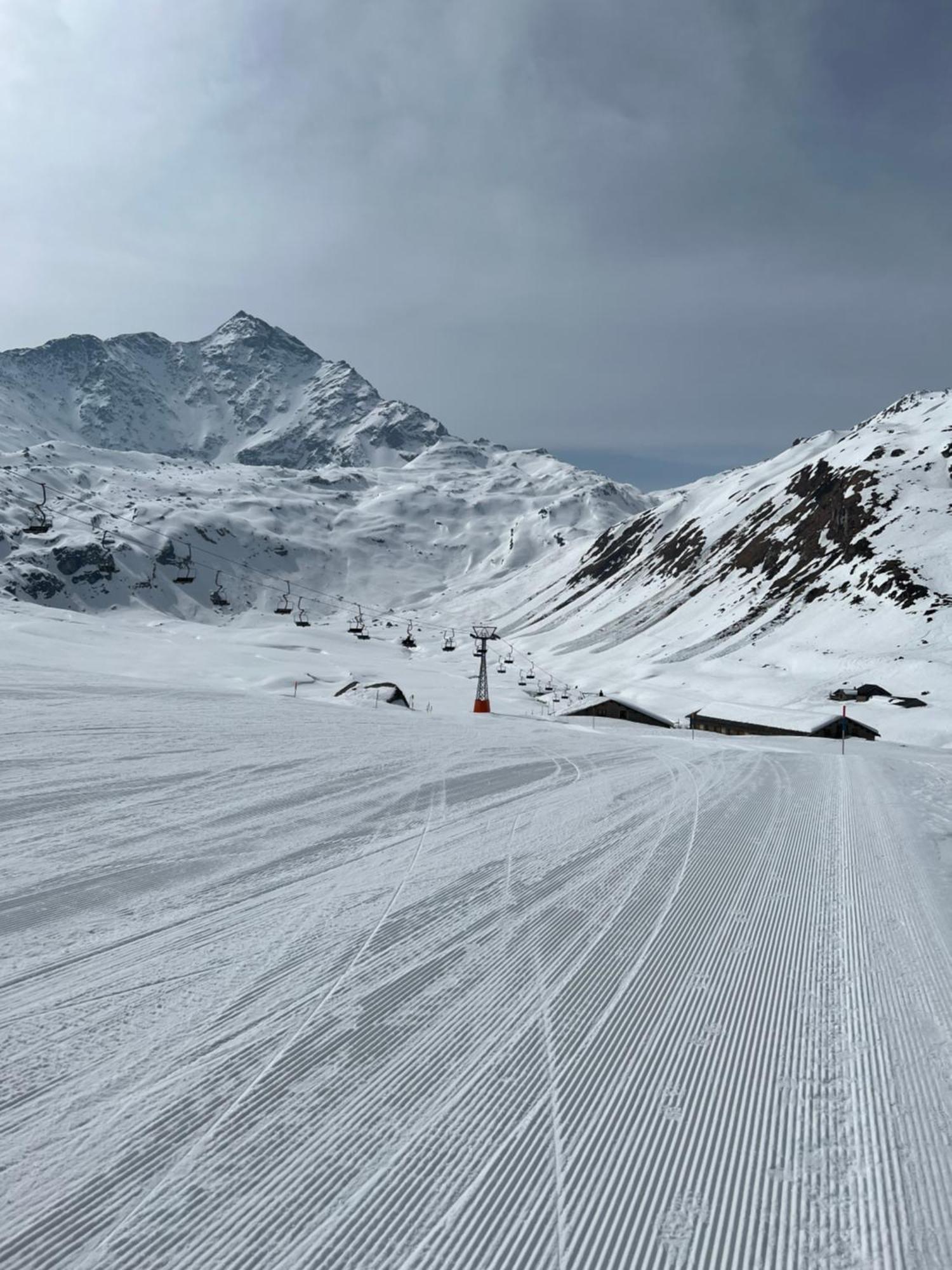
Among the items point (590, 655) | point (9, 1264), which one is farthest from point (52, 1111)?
point (590, 655)

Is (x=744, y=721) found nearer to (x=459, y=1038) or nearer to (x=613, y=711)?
(x=613, y=711)

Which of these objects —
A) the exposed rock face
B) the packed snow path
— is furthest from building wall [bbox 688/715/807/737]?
the packed snow path

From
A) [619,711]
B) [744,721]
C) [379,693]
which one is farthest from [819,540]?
[379,693]

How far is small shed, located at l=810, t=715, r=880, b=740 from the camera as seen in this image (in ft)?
148

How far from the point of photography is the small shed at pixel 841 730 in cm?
4516

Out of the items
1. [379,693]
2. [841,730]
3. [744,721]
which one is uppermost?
[379,693]

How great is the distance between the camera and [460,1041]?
4191 mm

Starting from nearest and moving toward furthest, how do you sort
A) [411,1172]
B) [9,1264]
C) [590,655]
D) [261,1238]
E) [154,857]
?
[9,1264] → [261,1238] → [411,1172] → [154,857] → [590,655]

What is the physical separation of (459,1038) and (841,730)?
4863cm

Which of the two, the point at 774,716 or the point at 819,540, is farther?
the point at 819,540

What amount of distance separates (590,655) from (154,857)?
343 ft

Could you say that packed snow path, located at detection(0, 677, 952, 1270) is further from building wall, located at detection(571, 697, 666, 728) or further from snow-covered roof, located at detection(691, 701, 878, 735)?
snow-covered roof, located at detection(691, 701, 878, 735)

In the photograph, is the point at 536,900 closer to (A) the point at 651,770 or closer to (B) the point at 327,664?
(A) the point at 651,770

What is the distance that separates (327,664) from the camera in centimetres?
6188
